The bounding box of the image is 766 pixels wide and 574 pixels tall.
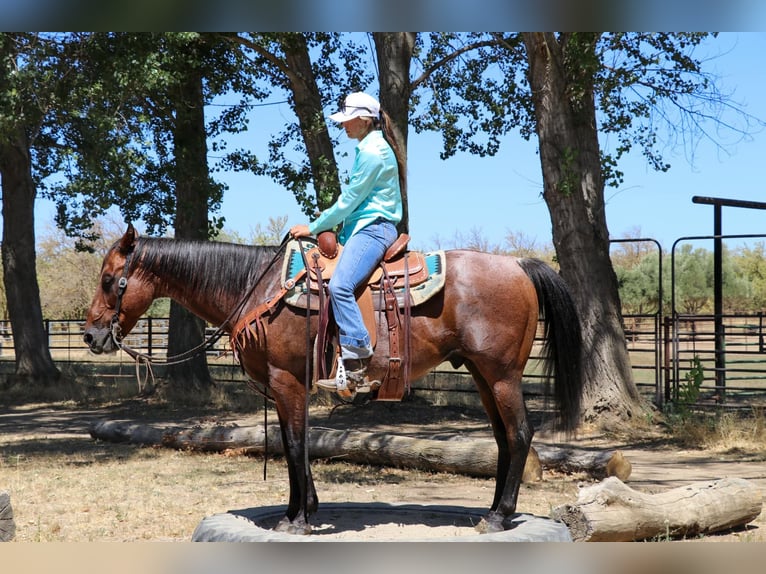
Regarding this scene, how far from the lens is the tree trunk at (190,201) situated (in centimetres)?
1473

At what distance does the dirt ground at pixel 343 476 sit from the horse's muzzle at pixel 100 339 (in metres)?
1.59

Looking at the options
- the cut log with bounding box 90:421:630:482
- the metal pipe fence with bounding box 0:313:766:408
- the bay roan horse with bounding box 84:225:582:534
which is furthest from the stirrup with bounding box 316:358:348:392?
the cut log with bounding box 90:421:630:482

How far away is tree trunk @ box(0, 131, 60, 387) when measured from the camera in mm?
18109

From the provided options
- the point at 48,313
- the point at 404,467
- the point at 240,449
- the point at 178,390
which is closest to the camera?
the point at 404,467

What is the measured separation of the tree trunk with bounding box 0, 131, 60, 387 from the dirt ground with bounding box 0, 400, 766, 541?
5657mm

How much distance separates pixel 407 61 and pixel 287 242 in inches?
354

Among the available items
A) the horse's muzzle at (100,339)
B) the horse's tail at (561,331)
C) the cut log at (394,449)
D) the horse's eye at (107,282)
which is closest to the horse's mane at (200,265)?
the horse's eye at (107,282)

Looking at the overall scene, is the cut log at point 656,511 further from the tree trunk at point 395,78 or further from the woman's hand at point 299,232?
the tree trunk at point 395,78

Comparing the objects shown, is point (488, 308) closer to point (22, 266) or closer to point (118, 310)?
point (118, 310)

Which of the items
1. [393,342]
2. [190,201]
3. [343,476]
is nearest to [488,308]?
[393,342]

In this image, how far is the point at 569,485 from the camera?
25.1 ft

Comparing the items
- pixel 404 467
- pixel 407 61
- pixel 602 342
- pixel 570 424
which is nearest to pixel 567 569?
pixel 570 424

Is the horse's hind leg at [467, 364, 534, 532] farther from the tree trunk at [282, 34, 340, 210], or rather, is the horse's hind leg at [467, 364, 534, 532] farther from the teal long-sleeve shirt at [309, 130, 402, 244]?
the tree trunk at [282, 34, 340, 210]
